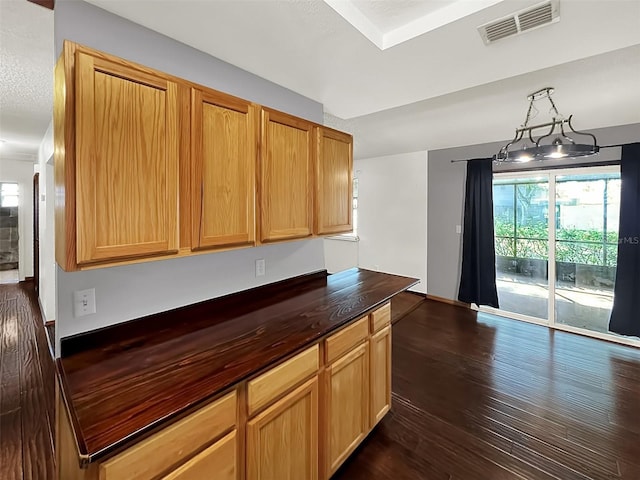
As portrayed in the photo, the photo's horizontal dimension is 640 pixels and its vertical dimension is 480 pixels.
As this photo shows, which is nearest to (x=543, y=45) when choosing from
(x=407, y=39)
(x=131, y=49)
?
(x=407, y=39)

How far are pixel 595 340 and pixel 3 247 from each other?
1084 cm

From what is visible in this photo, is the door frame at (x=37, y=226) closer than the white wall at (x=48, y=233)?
No

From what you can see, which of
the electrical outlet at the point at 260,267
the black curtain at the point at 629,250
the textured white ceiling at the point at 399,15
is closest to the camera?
the textured white ceiling at the point at 399,15

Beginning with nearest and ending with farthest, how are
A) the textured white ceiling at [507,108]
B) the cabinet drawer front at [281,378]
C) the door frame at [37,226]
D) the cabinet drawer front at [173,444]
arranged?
the cabinet drawer front at [173,444] → the cabinet drawer front at [281,378] → the textured white ceiling at [507,108] → the door frame at [37,226]

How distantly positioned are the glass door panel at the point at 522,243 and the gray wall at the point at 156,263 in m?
3.67

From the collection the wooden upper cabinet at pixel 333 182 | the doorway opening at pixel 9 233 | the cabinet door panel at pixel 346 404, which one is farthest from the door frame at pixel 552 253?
the doorway opening at pixel 9 233

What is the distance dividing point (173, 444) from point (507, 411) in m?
2.49

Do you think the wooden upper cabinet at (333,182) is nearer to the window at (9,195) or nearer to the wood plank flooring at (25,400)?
the wood plank flooring at (25,400)

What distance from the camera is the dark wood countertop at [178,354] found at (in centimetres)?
92

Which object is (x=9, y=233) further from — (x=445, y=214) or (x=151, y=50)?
(x=445, y=214)

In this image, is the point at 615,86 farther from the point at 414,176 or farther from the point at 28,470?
the point at 28,470

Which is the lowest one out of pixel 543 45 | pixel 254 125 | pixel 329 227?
pixel 329 227

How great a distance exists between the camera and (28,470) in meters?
1.90

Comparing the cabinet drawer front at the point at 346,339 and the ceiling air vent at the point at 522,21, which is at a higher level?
the ceiling air vent at the point at 522,21
